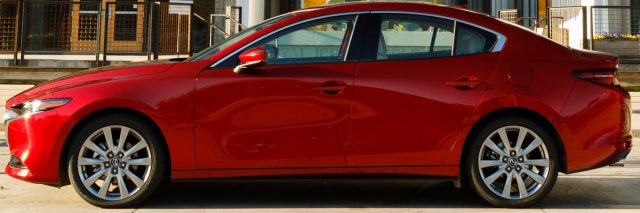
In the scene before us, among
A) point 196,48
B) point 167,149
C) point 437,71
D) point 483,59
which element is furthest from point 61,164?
point 196,48

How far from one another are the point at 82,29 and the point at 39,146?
13126mm

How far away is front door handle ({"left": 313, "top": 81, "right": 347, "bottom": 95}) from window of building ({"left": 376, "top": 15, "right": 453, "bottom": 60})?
0.38 metres

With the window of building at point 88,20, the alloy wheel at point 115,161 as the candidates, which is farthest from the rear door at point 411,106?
the window of building at point 88,20

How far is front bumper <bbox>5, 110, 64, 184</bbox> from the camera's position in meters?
5.50

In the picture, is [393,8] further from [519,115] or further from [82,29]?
[82,29]

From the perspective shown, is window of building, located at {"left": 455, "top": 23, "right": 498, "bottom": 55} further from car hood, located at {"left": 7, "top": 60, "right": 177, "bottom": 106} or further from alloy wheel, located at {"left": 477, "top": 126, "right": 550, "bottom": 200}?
car hood, located at {"left": 7, "top": 60, "right": 177, "bottom": 106}

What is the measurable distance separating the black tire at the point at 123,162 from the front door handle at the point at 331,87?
1.21m

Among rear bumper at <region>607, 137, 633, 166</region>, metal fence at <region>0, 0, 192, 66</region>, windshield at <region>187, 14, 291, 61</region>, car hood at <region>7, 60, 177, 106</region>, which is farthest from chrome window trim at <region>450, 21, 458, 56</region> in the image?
metal fence at <region>0, 0, 192, 66</region>

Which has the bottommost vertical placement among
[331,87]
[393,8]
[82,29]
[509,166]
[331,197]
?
[331,197]

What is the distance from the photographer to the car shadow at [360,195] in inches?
237

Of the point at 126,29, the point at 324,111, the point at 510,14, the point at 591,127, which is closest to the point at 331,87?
the point at 324,111

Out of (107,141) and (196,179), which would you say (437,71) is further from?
(107,141)

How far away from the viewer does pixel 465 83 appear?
564 cm

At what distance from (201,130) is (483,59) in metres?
2.11
